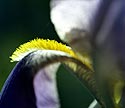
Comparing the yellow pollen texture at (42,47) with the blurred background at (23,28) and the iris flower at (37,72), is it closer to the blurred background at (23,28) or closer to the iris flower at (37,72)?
the iris flower at (37,72)

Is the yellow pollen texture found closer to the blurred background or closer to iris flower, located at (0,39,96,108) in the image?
iris flower, located at (0,39,96,108)

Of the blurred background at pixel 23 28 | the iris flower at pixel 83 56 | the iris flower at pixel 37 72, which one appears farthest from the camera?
the blurred background at pixel 23 28

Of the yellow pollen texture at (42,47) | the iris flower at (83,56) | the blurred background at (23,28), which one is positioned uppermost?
the blurred background at (23,28)

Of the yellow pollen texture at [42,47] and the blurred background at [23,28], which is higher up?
the blurred background at [23,28]

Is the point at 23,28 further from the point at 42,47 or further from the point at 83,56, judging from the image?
the point at 83,56

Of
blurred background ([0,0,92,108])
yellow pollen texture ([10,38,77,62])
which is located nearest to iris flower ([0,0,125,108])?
yellow pollen texture ([10,38,77,62])

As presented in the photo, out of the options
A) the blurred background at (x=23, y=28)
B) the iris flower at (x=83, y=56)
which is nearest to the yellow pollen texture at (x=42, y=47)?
the iris flower at (x=83, y=56)

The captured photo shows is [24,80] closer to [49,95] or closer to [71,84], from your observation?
[49,95]

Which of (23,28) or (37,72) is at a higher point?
(23,28)

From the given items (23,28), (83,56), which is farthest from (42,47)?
(23,28)
